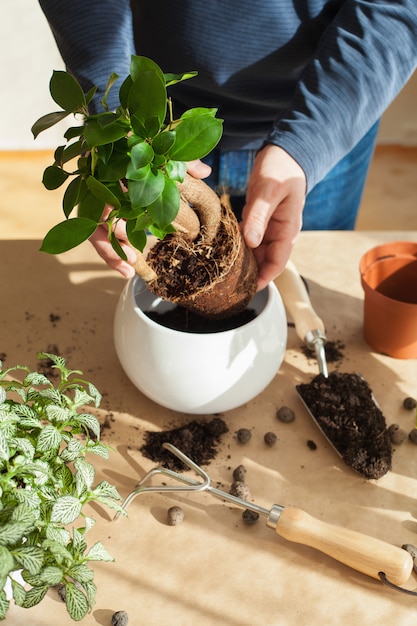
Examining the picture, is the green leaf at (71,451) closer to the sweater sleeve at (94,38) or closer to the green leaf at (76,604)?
the green leaf at (76,604)

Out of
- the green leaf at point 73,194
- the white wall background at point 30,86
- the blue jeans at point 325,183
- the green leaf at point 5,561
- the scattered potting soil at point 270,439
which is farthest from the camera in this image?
the white wall background at point 30,86

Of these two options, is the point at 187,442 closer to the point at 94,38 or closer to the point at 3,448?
the point at 3,448

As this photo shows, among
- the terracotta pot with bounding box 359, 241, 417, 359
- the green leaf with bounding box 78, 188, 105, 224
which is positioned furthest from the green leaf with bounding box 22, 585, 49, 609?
the terracotta pot with bounding box 359, 241, 417, 359

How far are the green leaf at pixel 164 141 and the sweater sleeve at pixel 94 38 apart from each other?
41 cm

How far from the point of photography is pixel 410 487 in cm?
79

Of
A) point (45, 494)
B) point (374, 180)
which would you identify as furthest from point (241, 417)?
point (374, 180)

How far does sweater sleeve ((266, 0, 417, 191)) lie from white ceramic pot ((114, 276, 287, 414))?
0.25 m

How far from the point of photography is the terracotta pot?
36.0 inches

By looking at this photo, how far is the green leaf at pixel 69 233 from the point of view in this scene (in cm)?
59

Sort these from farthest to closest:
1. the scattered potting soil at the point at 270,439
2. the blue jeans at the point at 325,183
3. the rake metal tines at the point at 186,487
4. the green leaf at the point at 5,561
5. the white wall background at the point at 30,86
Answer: the white wall background at the point at 30,86 < the blue jeans at the point at 325,183 < the scattered potting soil at the point at 270,439 < the rake metal tines at the point at 186,487 < the green leaf at the point at 5,561

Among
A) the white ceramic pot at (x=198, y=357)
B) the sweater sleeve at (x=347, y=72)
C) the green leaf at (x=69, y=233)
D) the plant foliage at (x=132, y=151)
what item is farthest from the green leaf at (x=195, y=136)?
the sweater sleeve at (x=347, y=72)

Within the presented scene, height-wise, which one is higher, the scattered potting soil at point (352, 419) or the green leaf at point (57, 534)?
the green leaf at point (57, 534)

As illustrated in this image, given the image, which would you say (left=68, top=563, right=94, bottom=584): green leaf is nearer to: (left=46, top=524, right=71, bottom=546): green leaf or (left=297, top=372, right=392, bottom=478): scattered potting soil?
(left=46, top=524, right=71, bottom=546): green leaf

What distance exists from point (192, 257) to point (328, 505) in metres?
0.34
